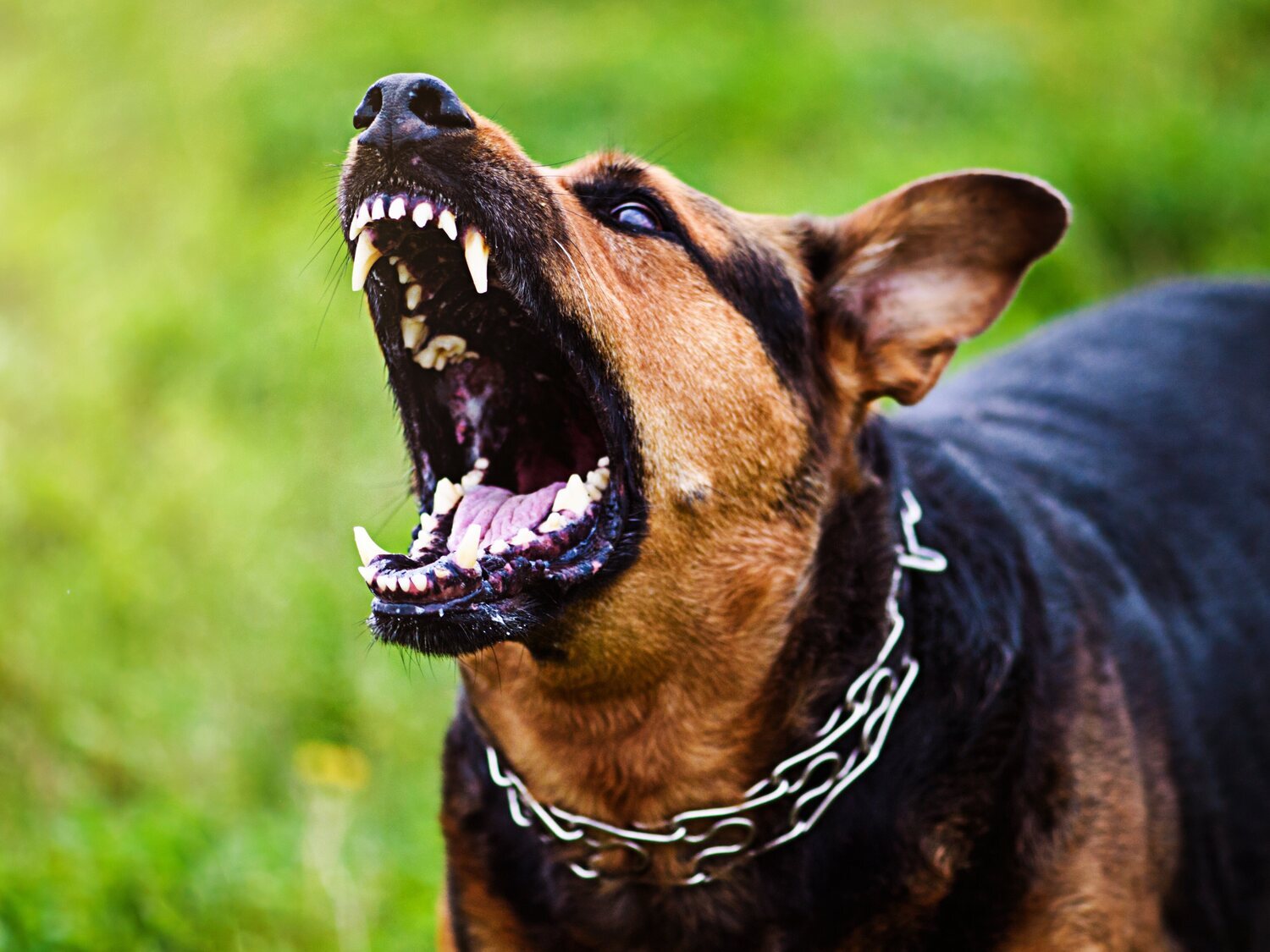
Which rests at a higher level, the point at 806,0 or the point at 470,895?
the point at 806,0

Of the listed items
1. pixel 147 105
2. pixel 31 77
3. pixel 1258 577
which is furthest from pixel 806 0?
pixel 1258 577

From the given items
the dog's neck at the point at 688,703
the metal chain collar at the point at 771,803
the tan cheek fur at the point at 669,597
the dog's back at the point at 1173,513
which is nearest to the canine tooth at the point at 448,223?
the tan cheek fur at the point at 669,597

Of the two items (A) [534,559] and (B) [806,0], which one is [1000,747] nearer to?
(A) [534,559]

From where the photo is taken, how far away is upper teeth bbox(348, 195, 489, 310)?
2.82 metres

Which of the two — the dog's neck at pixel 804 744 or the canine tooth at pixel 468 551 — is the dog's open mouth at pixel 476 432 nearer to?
the canine tooth at pixel 468 551

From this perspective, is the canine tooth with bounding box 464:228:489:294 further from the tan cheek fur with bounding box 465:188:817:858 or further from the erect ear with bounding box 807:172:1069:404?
the erect ear with bounding box 807:172:1069:404

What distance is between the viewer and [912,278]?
3.42 metres

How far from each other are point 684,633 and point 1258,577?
181cm

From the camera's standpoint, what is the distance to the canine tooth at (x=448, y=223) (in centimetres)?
282

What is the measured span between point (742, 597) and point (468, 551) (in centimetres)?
61

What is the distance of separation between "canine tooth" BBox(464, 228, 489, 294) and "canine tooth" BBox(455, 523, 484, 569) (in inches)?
19.1

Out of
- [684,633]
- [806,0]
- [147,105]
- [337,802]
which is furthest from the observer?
[806,0]

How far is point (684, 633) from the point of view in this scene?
9.96ft

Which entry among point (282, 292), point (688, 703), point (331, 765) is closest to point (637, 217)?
point (688, 703)
